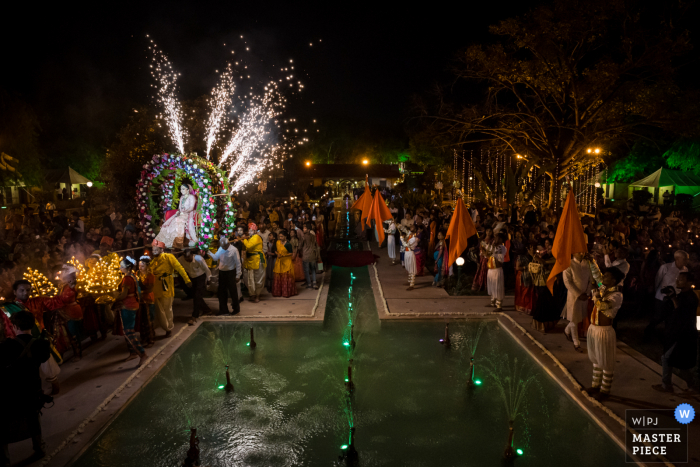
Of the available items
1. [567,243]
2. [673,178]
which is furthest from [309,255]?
[673,178]

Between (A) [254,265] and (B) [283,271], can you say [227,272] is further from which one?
(B) [283,271]

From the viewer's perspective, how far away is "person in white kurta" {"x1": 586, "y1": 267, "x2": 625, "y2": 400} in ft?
19.6

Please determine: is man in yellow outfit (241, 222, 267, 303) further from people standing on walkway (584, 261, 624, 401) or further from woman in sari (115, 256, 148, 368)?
people standing on walkway (584, 261, 624, 401)

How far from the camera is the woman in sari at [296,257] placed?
12.1 meters

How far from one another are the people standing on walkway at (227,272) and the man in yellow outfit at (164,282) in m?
1.17

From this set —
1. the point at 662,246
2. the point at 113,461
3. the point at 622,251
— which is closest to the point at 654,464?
the point at 622,251

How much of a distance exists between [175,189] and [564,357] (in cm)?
1001

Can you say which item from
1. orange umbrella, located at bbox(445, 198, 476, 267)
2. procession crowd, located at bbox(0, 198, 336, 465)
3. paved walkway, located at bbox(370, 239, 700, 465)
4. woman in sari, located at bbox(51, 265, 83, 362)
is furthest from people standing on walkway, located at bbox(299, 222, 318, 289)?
woman in sari, located at bbox(51, 265, 83, 362)

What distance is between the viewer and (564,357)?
7555 millimetres

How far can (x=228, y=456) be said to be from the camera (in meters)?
5.16

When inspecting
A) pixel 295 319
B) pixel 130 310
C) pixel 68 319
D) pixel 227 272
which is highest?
pixel 227 272

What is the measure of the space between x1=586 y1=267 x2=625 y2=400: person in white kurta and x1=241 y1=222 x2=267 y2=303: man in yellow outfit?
23.6ft

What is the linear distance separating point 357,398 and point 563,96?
1865 cm

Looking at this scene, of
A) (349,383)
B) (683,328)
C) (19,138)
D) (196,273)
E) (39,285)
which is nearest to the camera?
(683,328)
